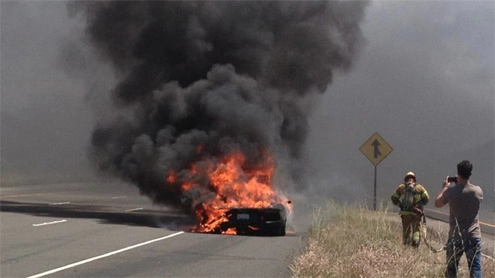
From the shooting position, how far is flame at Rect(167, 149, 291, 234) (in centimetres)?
2031

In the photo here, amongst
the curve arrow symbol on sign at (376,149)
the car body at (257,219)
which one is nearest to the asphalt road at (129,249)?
the car body at (257,219)

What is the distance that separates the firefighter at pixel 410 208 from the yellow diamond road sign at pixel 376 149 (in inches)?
525

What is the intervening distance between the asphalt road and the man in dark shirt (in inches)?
121

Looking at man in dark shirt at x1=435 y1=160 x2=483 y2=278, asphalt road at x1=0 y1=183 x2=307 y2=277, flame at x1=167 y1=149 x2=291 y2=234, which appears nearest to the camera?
man in dark shirt at x1=435 y1=160 x2=483 y2=278

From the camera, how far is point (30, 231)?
18625mm

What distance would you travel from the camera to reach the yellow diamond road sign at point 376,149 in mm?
29109

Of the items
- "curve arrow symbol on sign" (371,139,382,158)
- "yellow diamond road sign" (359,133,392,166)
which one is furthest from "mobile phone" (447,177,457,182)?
"curve arrow symbol on sign" (371,139,382,158)

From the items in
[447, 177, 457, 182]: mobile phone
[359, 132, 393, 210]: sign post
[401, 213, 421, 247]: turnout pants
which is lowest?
[401, 213, 421, 247]: turnout pants

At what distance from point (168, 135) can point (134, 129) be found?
2801mm

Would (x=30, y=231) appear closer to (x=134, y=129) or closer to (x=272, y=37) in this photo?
(x=134, y=129)

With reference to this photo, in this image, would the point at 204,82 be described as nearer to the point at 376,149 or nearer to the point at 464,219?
the point at 376,149

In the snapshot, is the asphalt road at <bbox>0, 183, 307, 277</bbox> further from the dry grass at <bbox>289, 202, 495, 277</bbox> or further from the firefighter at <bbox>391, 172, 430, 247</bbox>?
the firefighter at <bbox>391, 172, 430, 247</bbox>

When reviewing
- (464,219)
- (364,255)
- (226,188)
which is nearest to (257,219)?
(226,188)

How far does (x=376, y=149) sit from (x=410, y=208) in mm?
14014
